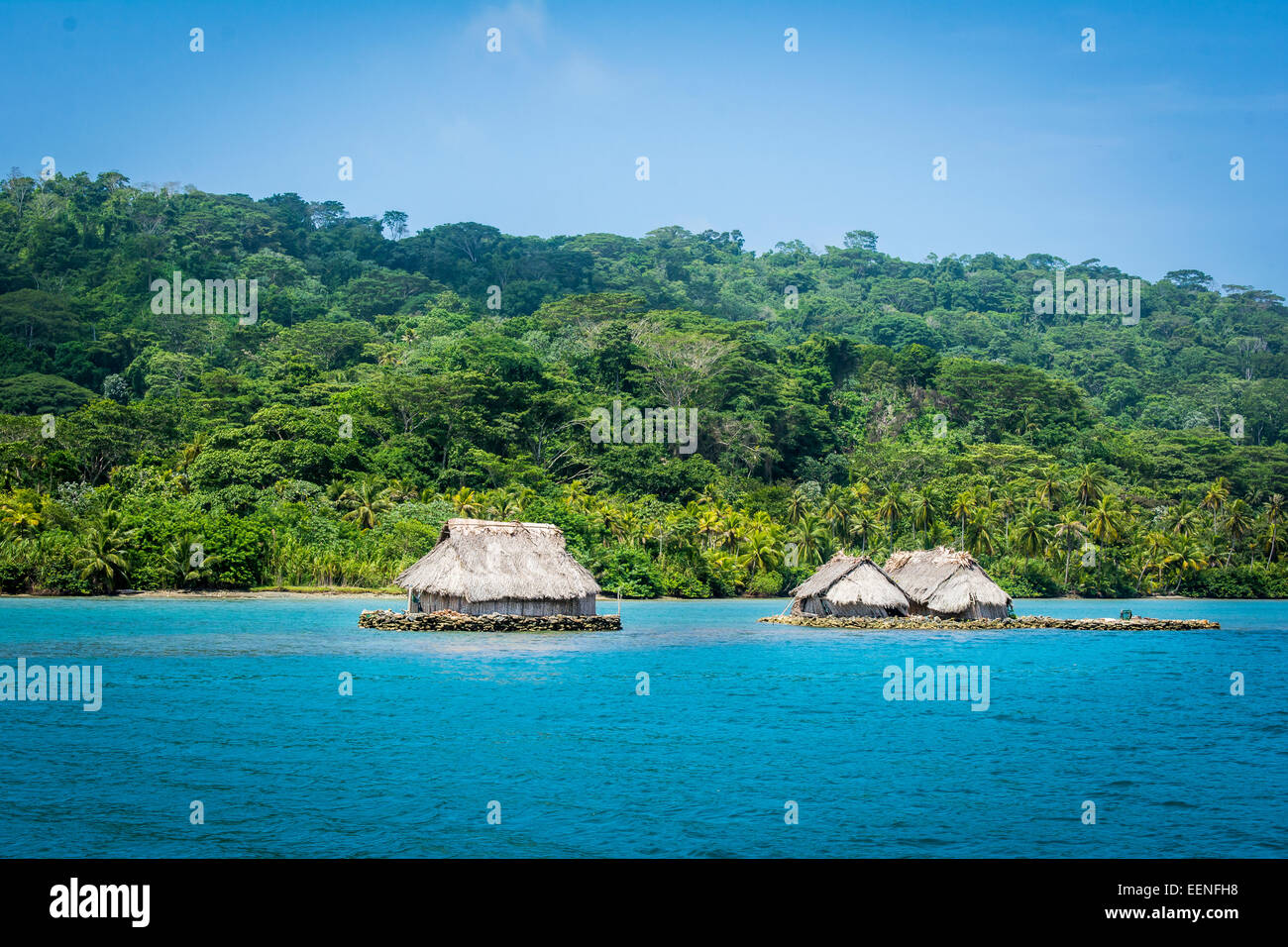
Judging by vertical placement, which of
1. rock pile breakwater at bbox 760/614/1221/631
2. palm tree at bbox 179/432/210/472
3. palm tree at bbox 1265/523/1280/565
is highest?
palm tree at bbox 179/432/210/472

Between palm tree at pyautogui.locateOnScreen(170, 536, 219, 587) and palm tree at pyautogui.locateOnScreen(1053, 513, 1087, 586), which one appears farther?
palm tree at pyautogui.locateOnScreen(1053, 513, 1087, 586)

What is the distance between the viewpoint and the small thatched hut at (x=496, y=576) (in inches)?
1146

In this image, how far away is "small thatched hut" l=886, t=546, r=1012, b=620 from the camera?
35344 mm

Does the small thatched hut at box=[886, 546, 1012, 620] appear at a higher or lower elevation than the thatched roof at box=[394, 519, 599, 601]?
lower

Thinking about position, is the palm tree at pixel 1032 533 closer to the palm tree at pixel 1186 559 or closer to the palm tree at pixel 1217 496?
the palm tree at pixel 1186 559

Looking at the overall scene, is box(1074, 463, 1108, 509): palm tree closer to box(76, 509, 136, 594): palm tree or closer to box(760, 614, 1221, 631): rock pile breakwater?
box(760, 614, 1221, 631): rock pile breakwater

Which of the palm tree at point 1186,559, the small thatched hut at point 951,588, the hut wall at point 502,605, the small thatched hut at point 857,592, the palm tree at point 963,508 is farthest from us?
the palm tree at point 1186,559

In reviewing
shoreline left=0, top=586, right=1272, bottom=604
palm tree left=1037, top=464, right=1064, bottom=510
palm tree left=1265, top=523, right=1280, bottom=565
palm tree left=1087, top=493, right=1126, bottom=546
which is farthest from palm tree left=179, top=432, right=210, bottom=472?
palm tree left=1265, top=523, right=1280, bottom=565

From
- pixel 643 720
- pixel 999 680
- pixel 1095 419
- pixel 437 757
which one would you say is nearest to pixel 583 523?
pixel 999 680

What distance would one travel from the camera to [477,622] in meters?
29.2

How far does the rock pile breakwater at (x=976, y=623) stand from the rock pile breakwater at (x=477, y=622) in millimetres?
8311

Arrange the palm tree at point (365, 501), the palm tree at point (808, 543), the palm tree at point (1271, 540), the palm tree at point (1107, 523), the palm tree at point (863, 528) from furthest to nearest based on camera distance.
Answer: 1. the palm tree at point (1271, 540)
2. the palm tree at point (863, 528)
3. the palm tree at point (1107, 523)
4. the palm tree at point (808, 543)
5. the palm tree at point (365, 501)

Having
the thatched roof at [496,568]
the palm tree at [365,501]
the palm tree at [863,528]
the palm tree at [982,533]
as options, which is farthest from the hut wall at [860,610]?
the palm tree at [365,501]

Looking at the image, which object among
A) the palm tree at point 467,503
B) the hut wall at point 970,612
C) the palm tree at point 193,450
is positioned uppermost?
the palm tree at point 193,450
